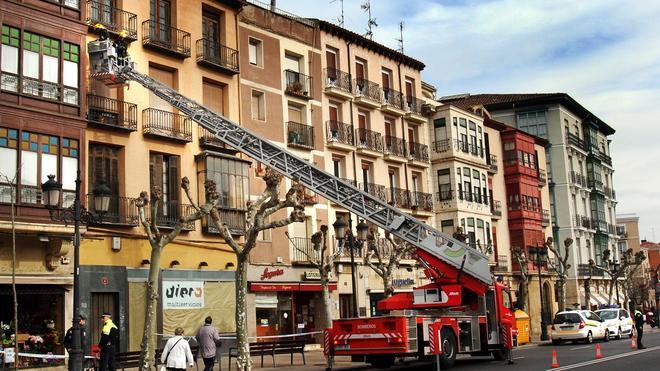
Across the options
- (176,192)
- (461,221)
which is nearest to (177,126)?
(176,192)

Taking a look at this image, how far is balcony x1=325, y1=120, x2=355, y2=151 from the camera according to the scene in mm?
39406

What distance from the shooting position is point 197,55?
104ft

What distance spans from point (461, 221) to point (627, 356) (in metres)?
22.9

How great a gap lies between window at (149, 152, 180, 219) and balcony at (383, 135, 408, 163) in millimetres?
15836

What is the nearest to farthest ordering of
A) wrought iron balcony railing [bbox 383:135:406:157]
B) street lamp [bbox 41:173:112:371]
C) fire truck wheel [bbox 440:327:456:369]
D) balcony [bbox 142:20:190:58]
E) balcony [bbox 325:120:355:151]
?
1. street lamp [bbox 41:173:112:371]
2. fire truck wheel [bbox 440:327:456:369]
3. balcony [bbox 142:20:190:58]
4. balcony [bbox 325:120:355:151]
5. wrought iron balcony railing [bbox 383:135:406:157]

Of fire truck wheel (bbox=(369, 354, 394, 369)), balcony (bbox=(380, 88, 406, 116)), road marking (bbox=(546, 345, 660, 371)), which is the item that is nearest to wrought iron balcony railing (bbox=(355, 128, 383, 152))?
balcony (bbox=(380, 88, 406, 116))

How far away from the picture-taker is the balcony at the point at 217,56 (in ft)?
105

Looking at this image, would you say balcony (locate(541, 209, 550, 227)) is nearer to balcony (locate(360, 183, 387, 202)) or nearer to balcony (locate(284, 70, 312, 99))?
balcony (locate(360, 183, 387, 202))

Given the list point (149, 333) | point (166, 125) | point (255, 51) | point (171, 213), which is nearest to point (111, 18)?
point (166, 125)

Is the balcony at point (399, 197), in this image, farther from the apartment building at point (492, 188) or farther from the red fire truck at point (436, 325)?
the red fire truck at point (436, 325)

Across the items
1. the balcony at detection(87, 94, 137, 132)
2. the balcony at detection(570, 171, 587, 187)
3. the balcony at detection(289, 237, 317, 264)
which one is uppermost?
the balcony at detection(570, 171, 587, 187)

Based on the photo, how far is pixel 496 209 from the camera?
178ft

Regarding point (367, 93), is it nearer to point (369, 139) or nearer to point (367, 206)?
point (369, 139)

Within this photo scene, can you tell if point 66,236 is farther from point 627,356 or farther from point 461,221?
point 461,221
